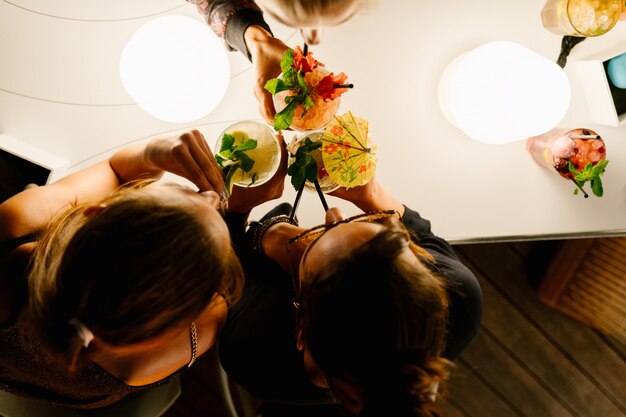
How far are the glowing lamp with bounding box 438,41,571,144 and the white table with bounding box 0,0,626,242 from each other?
178 mm

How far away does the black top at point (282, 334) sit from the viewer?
3.76 feet

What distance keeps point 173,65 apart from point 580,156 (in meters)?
1.21

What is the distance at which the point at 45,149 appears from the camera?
1426 mm

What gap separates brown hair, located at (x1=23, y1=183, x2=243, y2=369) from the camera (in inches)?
29.9

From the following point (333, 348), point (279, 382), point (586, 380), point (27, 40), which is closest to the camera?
point (333, 348)

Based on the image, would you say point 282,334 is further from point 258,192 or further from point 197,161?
point 197,161

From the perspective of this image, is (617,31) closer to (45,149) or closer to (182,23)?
(182,23)

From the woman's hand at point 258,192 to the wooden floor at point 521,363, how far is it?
1.23 metres

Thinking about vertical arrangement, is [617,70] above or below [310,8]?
below

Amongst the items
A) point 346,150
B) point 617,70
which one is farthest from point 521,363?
point 346,150

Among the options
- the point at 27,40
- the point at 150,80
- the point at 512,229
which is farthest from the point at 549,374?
the point at 27,40

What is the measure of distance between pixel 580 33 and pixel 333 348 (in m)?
1.13

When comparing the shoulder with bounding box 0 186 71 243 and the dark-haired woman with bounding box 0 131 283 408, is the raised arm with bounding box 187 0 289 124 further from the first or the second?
the shoulder with bounding box 0 186 71 243

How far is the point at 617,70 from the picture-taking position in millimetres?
1302
